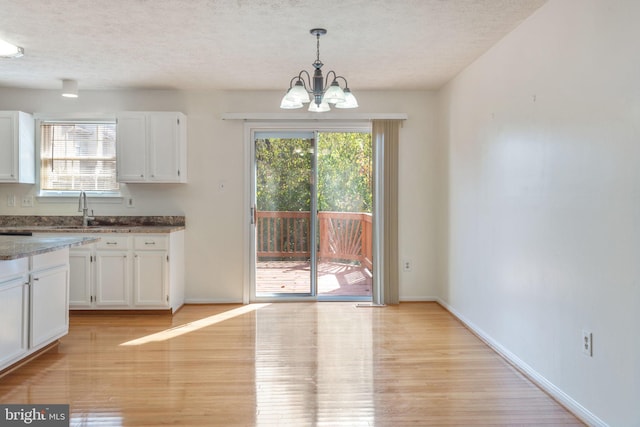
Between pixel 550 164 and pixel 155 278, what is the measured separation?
3.81 m

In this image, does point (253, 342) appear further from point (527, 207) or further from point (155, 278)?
point (527, 207)

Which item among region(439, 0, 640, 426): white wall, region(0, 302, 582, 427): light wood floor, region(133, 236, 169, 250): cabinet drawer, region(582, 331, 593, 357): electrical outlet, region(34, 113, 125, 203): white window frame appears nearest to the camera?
region(439, 0, 640, 426): white wall

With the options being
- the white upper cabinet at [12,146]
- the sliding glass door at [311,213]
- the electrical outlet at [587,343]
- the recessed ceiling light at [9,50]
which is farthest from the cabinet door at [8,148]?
the electrical outlet at [587,343]

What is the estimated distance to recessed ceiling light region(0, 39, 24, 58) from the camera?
11.4 ft

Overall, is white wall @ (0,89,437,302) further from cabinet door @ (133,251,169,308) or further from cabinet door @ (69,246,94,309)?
cabinet door @ (69,246,94,309)

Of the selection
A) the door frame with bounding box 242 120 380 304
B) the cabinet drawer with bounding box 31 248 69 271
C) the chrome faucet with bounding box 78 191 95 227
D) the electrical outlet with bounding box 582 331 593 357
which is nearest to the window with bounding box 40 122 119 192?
the chrome faucet with bounding box 78 191 95 227

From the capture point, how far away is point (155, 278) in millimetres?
4547

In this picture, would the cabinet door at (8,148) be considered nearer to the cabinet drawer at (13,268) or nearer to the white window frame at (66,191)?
the white window frame at (66,191)

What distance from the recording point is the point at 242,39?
3410mm

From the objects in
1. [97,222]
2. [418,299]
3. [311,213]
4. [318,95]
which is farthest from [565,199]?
[97,222]

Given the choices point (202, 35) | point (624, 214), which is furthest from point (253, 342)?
point (624, 214)

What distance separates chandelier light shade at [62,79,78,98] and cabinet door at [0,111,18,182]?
683 millimetres

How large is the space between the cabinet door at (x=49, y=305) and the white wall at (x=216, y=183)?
5.46ft

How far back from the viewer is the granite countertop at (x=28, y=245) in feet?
8.84
